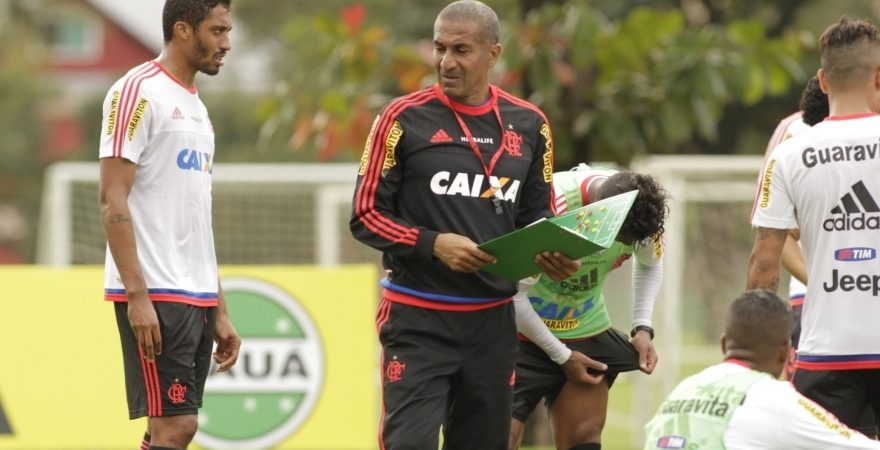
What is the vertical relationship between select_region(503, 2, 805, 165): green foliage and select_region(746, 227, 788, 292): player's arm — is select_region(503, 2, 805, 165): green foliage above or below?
above

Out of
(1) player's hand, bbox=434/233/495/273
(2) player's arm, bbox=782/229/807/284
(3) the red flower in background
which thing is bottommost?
(2) player's arm, bbox=782/229/807/284

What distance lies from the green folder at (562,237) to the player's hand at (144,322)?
129 centimetres

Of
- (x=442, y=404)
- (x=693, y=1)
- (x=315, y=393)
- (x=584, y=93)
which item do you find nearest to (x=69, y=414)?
(x=315, y=393)

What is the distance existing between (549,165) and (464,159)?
1.63ft

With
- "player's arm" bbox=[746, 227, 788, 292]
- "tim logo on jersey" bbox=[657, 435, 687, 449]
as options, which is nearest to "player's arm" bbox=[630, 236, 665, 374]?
"player's arm" bbox=[746, 227, 788, 292]

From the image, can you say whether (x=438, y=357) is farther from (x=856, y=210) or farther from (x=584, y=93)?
(x=584, y=93)

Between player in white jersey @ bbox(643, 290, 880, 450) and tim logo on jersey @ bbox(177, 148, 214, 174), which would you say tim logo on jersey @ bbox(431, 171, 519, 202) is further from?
player in white jersey @ bbox(643, 290, 880, 450)

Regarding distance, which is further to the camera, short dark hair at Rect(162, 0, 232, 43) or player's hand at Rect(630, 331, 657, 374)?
player's hand at Rect(630, 331, 657, 374)

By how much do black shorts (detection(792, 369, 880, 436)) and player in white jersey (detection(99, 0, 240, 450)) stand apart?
7.99 feet

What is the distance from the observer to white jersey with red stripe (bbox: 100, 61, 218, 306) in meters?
5.92

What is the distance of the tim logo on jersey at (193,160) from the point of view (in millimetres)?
6027

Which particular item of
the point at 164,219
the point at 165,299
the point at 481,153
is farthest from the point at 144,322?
the point at 481,153

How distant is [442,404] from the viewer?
19.9 feet

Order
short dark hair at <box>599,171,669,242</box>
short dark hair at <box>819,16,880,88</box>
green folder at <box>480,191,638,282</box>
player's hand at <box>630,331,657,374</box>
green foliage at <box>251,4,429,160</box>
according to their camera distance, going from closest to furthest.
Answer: green folder at <box>480,191,638,282</box>
short dark hair at <box>819,16,880,88</box>
short dark hair at <box>599,171,669,242</box>
player's hand at <box>630,331,657,374</box>
green foliage at <box>251,4,429,160</box>
